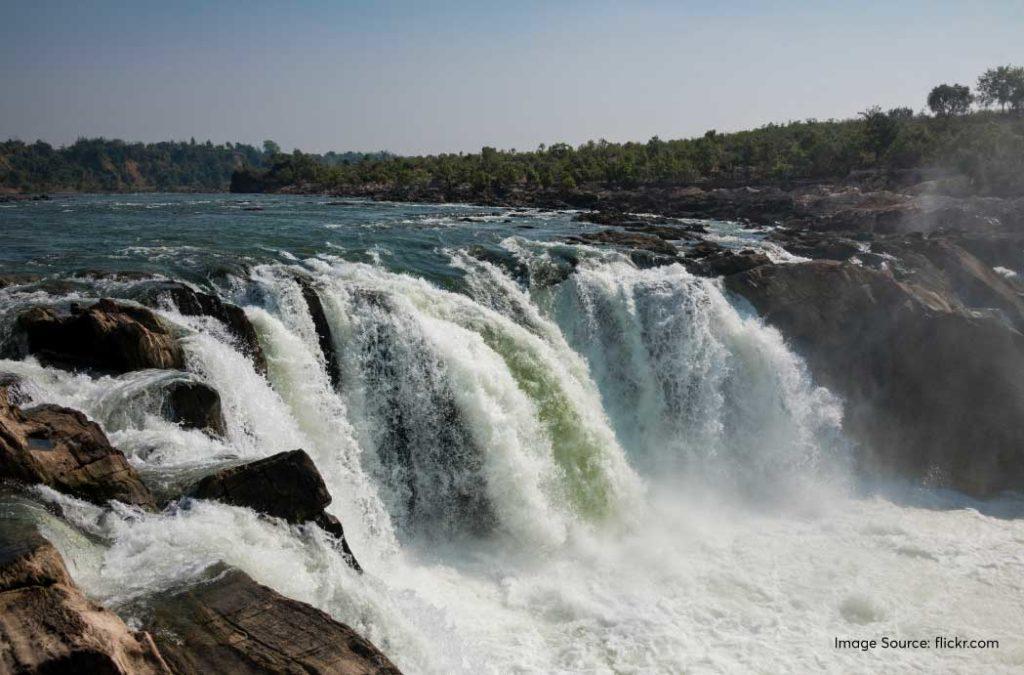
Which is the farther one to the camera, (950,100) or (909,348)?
(950,100)

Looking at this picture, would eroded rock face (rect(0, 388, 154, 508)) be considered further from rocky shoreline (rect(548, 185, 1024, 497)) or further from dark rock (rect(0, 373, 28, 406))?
rocky shoreline (rect(548, 185, 1024, 497))

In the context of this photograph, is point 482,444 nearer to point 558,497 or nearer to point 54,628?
point 558,497

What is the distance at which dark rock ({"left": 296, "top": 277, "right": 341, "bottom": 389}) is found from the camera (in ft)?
41.9

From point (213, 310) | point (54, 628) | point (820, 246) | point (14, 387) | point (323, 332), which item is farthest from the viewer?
point (820, 246)

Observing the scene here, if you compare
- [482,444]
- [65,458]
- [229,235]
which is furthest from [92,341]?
Answer: [229,235]

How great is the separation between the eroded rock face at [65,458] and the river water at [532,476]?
0.25 meters

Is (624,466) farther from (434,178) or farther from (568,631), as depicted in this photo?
(434,178)

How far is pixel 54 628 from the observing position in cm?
455

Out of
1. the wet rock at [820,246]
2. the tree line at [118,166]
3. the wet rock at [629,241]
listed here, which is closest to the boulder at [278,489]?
the wet rock at [629,241]

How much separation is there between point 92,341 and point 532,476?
7.29 meters

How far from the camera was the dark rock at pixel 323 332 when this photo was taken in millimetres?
12781

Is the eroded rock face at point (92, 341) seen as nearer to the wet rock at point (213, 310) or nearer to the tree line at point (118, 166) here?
the wet rock at point (213, 310)

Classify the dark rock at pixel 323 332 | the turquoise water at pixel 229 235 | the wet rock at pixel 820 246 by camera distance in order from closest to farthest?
the dark rock at pixel 323 332 → the turquoise water at pixel 229 235 → the wet rock at pixel 820 246

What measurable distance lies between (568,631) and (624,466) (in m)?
5.17
